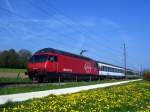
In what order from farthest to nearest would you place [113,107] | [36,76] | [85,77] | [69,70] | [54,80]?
[85,77], [69,70], [54,80], [36,76], [113,107]

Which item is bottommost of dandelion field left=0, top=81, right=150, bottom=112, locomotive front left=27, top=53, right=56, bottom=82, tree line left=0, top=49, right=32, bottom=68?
dandelion field left=0, top=81, right=150, bottom=112

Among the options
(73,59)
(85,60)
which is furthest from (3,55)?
(73,59)

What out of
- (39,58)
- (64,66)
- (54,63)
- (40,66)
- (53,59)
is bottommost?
(40,66)

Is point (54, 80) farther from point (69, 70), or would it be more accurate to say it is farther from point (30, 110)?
point (30, 110)

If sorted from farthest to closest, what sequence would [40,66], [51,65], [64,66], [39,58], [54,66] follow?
[64,66] → [39,58] → [54,66] → [51,65] → [40,66]

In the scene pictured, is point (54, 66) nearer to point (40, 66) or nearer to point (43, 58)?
point (43, 58)

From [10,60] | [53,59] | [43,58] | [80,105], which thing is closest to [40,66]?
[43,58]

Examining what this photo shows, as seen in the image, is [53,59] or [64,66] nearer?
[53,59]

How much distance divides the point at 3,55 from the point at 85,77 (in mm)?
47524

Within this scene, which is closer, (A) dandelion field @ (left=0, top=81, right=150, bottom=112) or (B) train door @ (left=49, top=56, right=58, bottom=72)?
(A) dandelion field @ (left=0, top=81, right=150, bottom=112)

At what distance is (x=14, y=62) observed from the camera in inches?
→ 3962

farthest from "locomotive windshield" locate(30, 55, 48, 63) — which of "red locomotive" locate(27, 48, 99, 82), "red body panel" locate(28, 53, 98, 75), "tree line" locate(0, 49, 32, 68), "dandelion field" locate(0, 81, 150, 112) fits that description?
"tree line" locate(0, 49, 32, 68)

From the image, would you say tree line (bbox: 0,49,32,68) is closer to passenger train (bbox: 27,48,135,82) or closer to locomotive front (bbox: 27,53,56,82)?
passenger train (bbox: 27,48,135,82)

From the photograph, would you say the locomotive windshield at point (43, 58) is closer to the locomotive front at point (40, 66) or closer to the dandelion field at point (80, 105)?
the locomotive front at point (40, 66)
